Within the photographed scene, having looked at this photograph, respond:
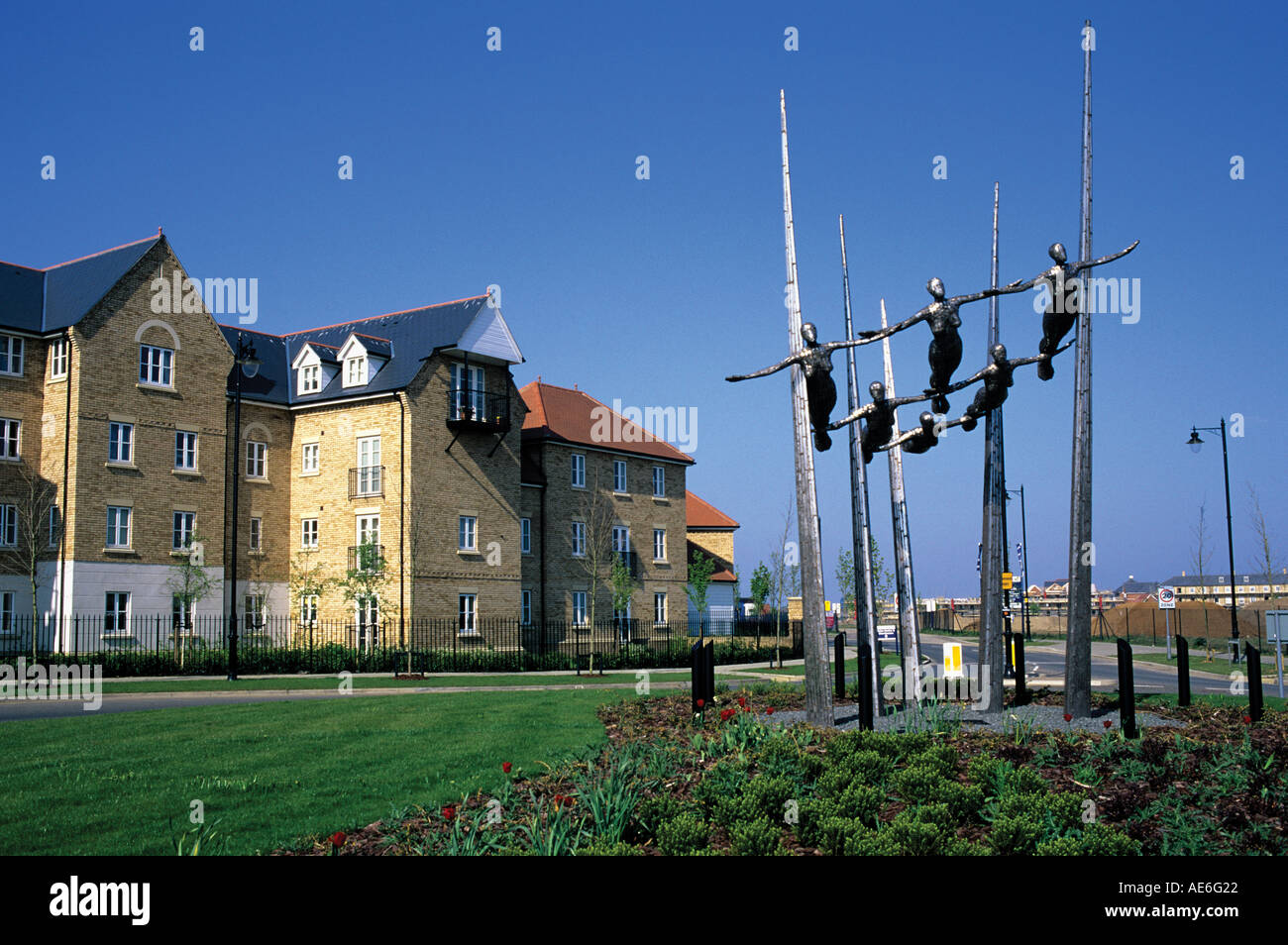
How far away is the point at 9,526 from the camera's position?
104 feet

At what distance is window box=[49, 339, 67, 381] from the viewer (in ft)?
107

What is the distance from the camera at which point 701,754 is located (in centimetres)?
868

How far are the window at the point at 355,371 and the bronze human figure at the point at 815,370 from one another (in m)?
29.7

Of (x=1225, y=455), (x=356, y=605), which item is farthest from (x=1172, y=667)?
(x=356, y=605)

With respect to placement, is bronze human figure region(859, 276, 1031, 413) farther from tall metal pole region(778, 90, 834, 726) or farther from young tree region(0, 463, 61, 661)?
young tree region(0, 463, 61, 661)

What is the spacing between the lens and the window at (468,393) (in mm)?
38500

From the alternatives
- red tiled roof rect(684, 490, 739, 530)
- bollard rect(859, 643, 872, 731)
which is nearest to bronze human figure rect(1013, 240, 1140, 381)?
bollard rect(859, 643, 872, 731)

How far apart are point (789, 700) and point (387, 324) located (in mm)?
31633

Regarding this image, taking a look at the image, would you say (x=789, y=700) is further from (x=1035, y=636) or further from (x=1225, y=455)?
(x=1035, y=636)

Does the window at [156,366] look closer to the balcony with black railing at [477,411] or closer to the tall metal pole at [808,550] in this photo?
the balcony with black railing at [477,411]

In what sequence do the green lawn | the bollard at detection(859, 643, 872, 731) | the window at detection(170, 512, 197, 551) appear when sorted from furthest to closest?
1. the window at detection(170, 512, 197, 551)
2. the bollard at detection(859, 643, 872, 731)
3. the green lawn

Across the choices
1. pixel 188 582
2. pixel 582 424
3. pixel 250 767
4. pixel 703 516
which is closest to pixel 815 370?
pixel 250 767

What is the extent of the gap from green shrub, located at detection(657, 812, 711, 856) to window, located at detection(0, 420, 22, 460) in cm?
3305

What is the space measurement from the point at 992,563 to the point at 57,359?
31.6 metres
